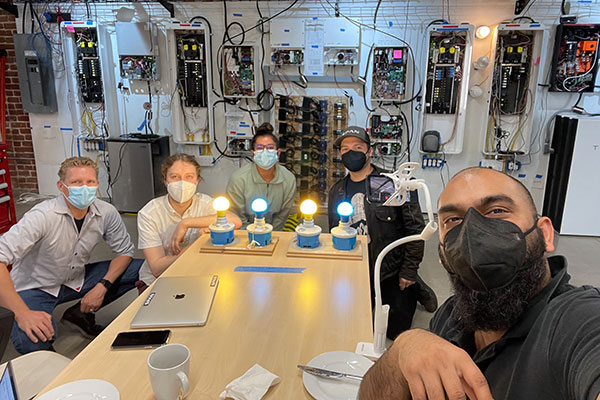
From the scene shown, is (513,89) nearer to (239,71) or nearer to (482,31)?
(482,31)

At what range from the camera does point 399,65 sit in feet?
16.2

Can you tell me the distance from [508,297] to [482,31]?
15.0 feet

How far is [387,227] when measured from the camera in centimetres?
264

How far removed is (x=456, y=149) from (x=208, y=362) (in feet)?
15.1

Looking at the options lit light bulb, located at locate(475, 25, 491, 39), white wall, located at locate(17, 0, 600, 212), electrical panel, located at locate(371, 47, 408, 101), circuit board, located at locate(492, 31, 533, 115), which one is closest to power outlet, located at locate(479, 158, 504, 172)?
white wall, located at locate(17, 0, 600, 212)

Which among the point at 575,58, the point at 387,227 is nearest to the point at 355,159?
the point at 387,227

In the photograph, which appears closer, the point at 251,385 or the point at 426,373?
the point at 426,373

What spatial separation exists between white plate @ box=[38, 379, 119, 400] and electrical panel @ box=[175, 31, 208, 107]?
15.4 ft

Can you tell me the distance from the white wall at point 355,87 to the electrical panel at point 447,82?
0.18m

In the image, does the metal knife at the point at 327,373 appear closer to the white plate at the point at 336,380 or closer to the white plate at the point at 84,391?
the white plate at the point at 336,380

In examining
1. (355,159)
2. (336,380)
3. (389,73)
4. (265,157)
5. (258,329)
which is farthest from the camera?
(389,73)

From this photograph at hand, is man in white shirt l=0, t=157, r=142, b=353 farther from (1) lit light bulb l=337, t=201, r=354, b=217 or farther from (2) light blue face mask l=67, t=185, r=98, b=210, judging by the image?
(1) lit light bulb l=337, t=201, r=354, b=217

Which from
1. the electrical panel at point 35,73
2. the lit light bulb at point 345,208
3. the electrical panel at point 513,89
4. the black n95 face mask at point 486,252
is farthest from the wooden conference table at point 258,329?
the electrical panel at point 35,73

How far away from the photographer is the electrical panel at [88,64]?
5273 mm
